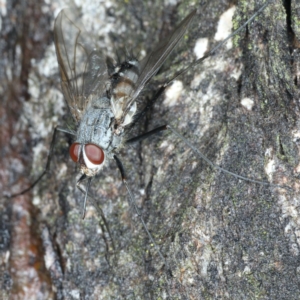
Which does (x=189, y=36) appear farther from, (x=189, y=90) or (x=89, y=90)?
(x=89, y=90)

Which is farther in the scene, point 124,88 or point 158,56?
point 124,88

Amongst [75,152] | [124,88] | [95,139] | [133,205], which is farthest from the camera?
[124,88]

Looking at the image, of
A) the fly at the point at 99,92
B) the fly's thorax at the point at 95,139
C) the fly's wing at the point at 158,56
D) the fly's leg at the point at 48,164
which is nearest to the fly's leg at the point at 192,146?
the fly at the point at 99,92

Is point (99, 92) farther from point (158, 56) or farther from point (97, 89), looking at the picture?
point (158, 56)

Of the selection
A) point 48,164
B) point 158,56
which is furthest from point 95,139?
point 158,56

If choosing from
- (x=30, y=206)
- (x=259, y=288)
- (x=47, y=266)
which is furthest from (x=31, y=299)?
(x=259, y=288)

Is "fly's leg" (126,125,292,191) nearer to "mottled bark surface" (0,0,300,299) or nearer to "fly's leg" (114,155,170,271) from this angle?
"mottled bark surface" (0,0,300,299)

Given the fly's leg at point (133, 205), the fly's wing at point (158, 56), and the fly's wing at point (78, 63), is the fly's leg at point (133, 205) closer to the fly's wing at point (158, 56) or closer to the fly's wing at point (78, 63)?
the fly's wing at point (158, 56)
